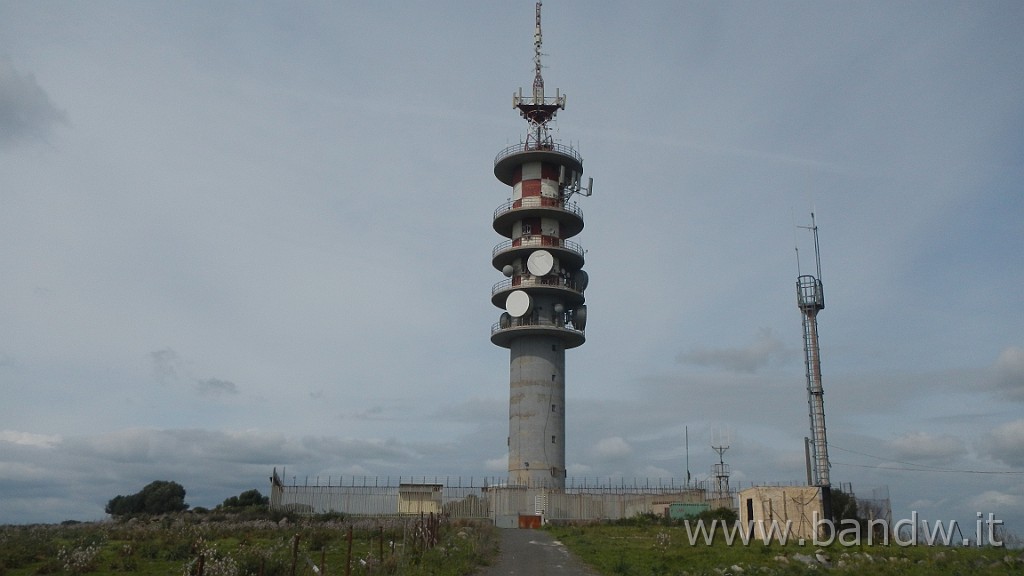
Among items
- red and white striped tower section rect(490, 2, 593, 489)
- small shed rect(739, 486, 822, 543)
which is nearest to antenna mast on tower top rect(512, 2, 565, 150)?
red and white striped tower section rect(490, 2, 593, 489)

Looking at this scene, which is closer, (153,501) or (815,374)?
(815,374)

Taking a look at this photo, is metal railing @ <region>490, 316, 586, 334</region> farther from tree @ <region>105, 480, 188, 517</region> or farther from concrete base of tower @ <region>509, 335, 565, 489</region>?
tree @ <region>105, 480, 188, 517</region>

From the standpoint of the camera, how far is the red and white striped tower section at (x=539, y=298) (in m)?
58.9

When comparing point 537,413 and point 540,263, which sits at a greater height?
point 540,263

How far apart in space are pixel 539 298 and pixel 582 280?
12.9ft

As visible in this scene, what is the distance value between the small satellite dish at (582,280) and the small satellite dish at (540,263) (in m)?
3.45

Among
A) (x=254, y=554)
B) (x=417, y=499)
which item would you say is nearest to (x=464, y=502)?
(x=417, y=499)

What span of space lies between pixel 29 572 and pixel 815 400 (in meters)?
40.0

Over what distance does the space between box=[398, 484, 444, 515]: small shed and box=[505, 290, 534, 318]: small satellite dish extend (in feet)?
44.1

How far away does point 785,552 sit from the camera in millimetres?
28969

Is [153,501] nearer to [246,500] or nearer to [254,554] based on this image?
[246,500]

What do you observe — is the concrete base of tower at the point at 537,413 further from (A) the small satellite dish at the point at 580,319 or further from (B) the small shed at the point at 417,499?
(B) the small shed at the point at 417,499

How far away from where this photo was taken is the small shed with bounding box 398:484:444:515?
54656 mm

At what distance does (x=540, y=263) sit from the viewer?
59.9 metres
